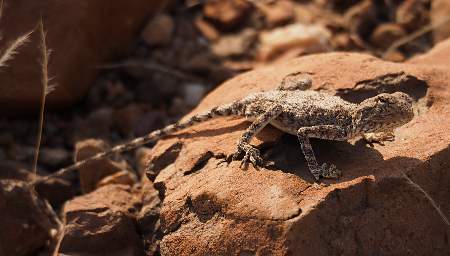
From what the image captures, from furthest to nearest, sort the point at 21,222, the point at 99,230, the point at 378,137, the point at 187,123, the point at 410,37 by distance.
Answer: the point at 410,37 < the point at 187,123 < the point at 21,222 < the point at 99,230 < the point at 378,137

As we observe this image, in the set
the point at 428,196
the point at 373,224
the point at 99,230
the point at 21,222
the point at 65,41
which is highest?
the point at 65,41

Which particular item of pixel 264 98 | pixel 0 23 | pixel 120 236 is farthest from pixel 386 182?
pixel 0 23

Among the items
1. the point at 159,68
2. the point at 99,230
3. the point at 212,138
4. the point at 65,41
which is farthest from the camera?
the point at 159,68

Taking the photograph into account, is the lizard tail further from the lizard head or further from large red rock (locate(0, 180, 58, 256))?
the lizard head

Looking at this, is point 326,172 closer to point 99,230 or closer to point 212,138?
point 212,138

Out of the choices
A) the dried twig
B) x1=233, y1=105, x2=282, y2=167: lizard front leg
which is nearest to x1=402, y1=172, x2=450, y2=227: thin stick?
x1=233, y1=105, x2=282, y2=167: lizard front leg

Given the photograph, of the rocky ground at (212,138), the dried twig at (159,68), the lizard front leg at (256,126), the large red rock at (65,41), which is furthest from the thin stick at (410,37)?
the lizard front leg at (256,126)

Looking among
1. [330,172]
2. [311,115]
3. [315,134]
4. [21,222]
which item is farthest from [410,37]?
[21,222]

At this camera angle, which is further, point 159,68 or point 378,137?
point 159,68
